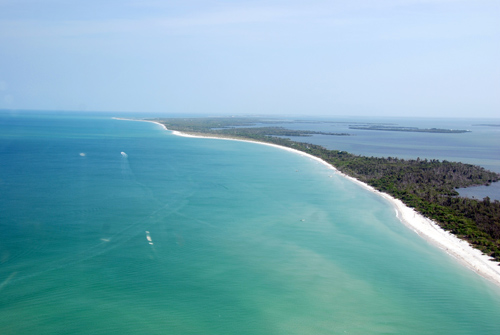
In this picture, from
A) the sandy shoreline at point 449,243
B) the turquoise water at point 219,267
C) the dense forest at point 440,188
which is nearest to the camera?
the turquoise water at point 219,267

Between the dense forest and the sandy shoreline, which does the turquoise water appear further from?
the dense forest

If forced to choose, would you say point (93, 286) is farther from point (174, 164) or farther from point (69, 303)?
point (174, 164)

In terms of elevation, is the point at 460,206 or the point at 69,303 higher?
the point at 460,206

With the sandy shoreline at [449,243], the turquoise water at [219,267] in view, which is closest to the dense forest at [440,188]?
the sandy shoreline at [449,243]

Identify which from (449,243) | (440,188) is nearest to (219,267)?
(449,243)

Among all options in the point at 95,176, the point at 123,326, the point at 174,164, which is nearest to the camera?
the point at 123,326

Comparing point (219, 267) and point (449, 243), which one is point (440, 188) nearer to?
point (449, 243)

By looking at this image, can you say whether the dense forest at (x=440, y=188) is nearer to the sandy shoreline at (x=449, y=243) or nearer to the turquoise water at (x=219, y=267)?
the sandy shoreline at (x=449, y=243)

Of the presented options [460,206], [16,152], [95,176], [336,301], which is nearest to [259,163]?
[95,176]

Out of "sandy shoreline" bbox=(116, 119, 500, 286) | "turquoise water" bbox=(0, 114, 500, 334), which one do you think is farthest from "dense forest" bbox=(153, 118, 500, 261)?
"turquoise water" bbox=(0, 114, 500, 334)
